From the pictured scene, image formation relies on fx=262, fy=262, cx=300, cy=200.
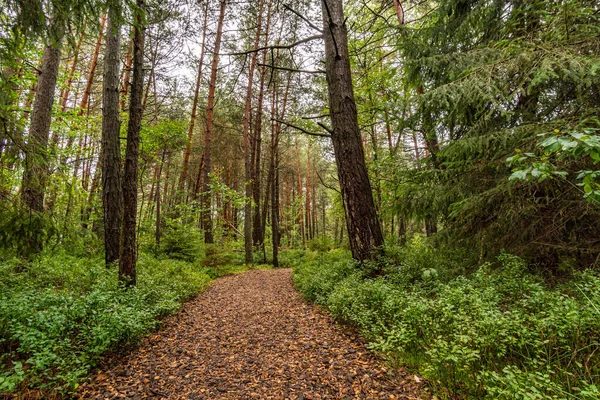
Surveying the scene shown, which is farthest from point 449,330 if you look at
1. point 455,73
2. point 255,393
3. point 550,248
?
point 455,73

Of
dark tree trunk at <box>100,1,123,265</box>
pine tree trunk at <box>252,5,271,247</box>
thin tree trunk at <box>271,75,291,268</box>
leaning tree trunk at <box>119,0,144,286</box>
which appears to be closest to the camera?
leaning tree trunk at <box>119,0,144,286</box>

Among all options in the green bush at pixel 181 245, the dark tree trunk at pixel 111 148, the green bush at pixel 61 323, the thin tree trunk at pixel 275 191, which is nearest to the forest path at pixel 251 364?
the green bush at pixel 61 323

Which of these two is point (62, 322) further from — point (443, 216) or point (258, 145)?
point (258, 145)

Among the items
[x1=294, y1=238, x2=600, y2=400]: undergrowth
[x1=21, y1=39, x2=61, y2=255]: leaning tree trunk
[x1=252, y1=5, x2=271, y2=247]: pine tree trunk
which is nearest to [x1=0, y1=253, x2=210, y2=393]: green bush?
[x1=21, y1=39, x2=61, y2=255]: leaning tree trunk

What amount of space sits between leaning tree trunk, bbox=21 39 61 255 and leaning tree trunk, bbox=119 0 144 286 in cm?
111

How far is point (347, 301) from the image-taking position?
13.2 feet

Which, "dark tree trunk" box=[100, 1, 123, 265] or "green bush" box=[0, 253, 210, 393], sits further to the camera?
"dark tree trunk" box=[100, 1, 123, 265]

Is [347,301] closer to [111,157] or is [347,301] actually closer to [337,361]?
[337,361]

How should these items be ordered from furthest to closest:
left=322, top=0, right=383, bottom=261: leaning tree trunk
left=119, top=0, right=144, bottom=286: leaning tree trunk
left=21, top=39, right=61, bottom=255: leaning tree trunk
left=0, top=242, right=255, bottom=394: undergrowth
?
left=322, top=0, right=383, bottom=261: leaning tree trunk → left=119, top=0, right=144, bottom=286: leaning tree trunk → left=21, top=39, right=61, bottom=255: leaning tree trunk → left=0, top=242, right=255, bottom=394: undergrowth

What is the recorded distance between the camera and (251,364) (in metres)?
3.09

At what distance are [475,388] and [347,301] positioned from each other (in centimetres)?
208

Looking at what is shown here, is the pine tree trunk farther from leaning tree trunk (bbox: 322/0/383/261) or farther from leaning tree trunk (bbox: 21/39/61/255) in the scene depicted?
leaning tree trunk (bbox: 21/39/61/255)

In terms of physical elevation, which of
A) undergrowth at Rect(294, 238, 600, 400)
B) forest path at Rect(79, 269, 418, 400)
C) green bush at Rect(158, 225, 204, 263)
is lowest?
forest path at Rect(79, 269, 418, 400)

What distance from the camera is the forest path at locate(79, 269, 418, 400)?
2.53m
